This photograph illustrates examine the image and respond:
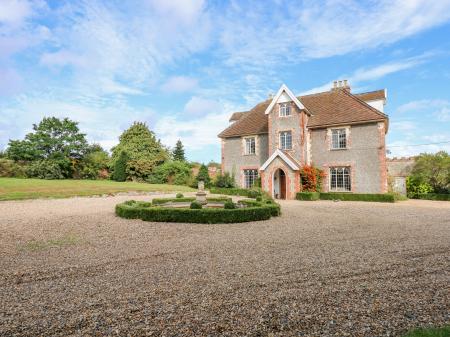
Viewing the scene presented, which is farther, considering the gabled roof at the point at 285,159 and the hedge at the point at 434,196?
the hedge at the point at 434,196

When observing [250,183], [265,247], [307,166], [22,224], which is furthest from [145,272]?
[250,183]

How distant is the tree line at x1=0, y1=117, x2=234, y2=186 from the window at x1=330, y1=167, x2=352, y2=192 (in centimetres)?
1802

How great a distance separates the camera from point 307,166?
24.9m

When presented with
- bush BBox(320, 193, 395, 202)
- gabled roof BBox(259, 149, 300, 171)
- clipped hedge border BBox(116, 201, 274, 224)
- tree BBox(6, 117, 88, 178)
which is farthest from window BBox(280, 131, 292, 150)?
tree BBox(6, 117, 88, 178)

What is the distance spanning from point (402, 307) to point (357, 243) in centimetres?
437

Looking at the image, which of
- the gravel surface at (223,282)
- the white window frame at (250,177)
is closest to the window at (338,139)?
the white window frame at (250,177)

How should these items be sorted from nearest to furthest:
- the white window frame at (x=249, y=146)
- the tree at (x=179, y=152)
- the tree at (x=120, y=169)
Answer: the white window frame at (x=249, y=146), the tree at (x=120, y=169), the tree at (x=179, y=152)

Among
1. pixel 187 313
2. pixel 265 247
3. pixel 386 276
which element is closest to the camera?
pixel 187 313

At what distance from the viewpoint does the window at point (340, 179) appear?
24.6 m

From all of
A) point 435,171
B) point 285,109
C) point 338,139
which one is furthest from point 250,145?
point 435,171

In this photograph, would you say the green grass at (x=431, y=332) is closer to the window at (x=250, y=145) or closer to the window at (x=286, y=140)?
the window at (x=286, y=140)

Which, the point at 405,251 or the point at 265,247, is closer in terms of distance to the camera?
the point at 405,251

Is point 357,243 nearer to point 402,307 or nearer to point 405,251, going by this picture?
point 405,251

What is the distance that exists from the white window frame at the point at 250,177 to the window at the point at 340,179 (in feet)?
22.6
